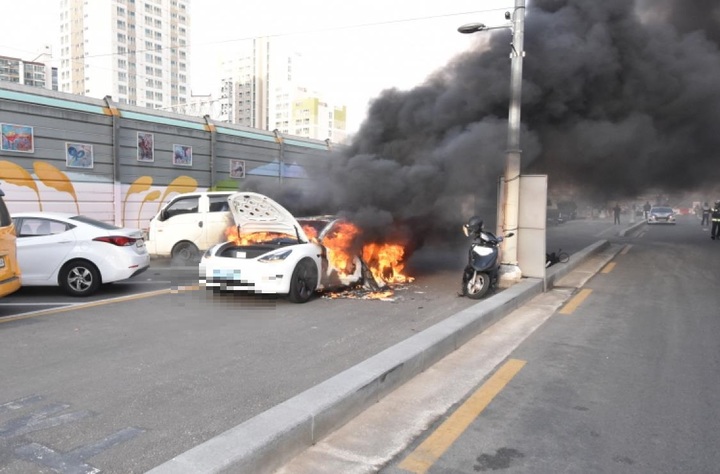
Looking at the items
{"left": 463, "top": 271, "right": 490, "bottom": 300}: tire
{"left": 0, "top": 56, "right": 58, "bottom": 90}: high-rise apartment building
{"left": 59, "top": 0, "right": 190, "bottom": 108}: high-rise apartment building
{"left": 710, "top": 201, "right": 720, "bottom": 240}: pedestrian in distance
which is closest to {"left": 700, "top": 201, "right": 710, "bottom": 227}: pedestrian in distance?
{"left": 710, "top": 201, "right": 720, "bottom": 240}: pedestrian in distance

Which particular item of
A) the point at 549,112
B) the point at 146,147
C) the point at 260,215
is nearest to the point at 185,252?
the point at 260,215

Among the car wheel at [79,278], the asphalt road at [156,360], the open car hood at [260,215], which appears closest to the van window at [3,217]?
the asphalt road at [156,360]

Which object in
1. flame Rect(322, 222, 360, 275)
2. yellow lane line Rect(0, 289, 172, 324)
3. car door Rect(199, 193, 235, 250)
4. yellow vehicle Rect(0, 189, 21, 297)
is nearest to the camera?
yellow vehicle Rect(0, 189, 21, 297)

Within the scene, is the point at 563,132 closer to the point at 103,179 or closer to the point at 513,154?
the point at 513,154

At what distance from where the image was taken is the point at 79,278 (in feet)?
25.0

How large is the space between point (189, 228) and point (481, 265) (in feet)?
21.4

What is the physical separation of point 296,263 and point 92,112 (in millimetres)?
8421

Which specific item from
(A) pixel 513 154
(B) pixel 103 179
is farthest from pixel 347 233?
(B) pixel 103 179

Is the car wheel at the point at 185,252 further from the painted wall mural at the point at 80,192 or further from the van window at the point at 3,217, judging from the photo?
the van window at the point at 3,217

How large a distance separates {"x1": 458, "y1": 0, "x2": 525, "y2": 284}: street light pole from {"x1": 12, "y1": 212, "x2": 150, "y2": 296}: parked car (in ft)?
Result: 19.5

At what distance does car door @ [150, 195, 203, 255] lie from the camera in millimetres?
11125

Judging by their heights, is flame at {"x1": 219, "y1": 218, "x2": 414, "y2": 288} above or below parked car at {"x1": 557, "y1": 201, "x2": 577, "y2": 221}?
below

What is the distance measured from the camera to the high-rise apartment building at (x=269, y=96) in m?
42.2

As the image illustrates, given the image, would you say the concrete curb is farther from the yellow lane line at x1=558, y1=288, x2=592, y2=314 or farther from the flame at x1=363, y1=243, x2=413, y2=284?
the flame at x1=363, y1=243, x2=413, y2=284
